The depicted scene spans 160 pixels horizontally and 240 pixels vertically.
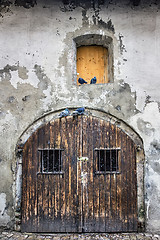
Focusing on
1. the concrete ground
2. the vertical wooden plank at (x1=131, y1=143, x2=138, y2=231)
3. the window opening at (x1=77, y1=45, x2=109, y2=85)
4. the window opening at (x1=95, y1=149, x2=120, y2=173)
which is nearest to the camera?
the concrete ground

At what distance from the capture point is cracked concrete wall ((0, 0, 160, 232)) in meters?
4.29

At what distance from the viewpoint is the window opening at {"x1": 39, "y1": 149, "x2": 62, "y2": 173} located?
14.0 ft

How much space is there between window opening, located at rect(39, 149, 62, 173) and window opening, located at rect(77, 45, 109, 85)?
5.60 feet

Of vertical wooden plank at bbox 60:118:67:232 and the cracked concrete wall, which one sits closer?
vertical wooden plank at bbox 60:118:67:232

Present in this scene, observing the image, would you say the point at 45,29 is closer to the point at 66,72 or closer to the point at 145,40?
the point at 66,72

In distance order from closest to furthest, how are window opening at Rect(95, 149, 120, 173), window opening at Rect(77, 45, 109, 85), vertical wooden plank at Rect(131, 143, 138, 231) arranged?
vertical wooden plank at Rect(131, 143, 138, 231) → window opening at Rect(95, 149, 120, 173) → window opening at Rect(77, 45, 109, 85)

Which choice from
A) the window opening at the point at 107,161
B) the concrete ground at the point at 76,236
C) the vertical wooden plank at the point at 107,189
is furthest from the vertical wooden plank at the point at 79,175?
the vertical wooden plank at the point at 107,189

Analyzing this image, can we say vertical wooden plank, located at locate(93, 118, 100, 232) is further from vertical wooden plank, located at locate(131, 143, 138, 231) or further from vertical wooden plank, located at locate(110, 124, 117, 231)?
vertical wooden plank, located at locate(131, 143, 138, 231)

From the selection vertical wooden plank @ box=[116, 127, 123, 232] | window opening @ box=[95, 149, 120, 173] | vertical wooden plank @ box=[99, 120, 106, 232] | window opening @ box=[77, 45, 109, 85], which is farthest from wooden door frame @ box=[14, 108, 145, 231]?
window opening @ box=[77, 45, 109, 85]

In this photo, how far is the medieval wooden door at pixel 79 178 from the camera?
4125 mm

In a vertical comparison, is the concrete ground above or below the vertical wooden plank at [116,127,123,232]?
below

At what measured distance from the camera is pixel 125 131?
4.30 m

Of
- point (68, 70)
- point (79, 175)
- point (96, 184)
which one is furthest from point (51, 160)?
point (68, 70)

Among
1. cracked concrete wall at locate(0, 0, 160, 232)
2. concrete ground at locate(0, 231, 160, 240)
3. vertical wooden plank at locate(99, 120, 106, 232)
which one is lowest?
concrete ground at locate(0, 231, 160, 240)
